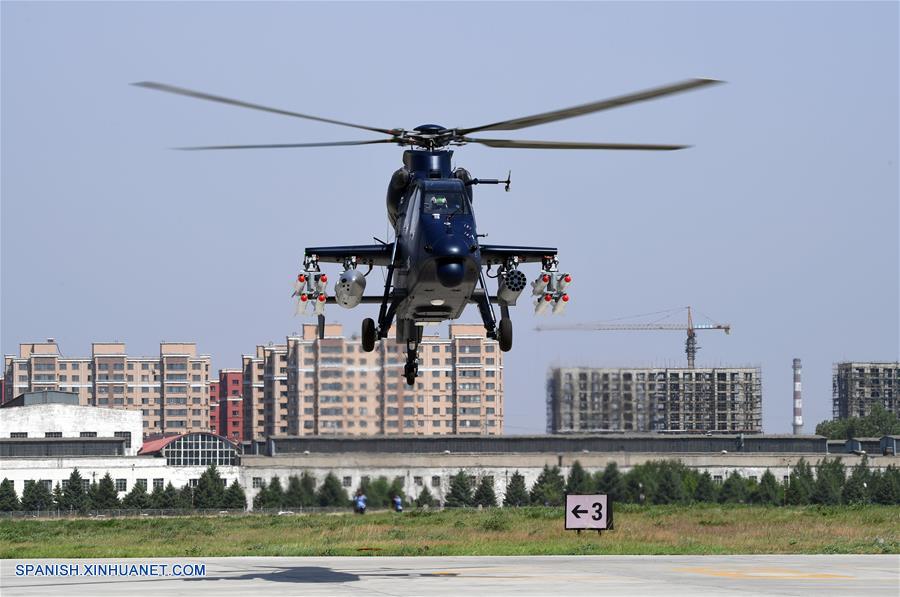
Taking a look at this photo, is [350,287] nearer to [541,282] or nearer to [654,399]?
[541,282]

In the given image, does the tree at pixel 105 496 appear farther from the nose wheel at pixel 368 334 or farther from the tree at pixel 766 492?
the nose wheel at pixel 368 334

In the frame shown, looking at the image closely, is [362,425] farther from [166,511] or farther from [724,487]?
[724,487]

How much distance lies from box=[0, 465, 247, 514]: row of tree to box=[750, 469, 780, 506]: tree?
45626 mm

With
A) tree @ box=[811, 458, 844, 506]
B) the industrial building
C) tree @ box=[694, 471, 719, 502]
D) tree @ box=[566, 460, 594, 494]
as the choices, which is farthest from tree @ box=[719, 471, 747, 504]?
the industrial building

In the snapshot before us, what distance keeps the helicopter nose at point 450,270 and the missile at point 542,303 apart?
4257 millimetres

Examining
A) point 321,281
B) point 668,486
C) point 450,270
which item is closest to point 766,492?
point 668,486

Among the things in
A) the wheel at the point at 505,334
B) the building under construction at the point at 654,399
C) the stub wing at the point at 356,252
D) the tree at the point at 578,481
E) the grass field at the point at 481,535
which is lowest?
the tree at the point at 578,481

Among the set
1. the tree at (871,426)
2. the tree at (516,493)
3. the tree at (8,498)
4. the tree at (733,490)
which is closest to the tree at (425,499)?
A: the tree at (516,493)

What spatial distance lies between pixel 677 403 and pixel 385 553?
142885mm

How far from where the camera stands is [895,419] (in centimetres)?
18950

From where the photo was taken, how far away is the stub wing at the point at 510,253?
35938 millimetres

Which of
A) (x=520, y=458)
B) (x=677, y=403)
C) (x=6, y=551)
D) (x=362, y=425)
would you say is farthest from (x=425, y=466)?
(x=6, y=551)

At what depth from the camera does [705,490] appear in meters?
131

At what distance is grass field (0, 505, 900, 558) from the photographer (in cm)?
4925
